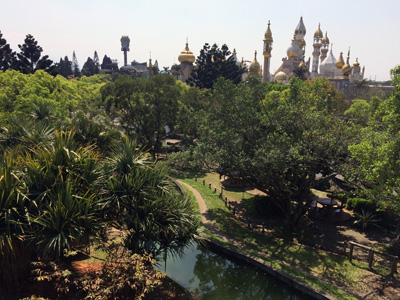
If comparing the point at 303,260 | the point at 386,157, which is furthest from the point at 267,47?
the point at 303,260

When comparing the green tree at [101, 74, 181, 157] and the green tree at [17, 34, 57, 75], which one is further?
the green tree at [17, 34, 57, 75]

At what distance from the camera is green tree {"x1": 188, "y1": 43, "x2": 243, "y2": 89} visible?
51000 mm

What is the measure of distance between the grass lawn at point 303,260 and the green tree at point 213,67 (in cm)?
3886

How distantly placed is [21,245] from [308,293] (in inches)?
358

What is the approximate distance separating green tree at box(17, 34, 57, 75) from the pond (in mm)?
42029

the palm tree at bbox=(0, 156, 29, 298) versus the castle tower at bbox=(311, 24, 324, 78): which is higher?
the castle tower at bbox=(311, 24, 324, 78)

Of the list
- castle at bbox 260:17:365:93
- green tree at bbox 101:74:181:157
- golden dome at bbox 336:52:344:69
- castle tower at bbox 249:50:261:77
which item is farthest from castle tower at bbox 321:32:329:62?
green tree at bbox 101:74:181:157

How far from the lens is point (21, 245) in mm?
7461

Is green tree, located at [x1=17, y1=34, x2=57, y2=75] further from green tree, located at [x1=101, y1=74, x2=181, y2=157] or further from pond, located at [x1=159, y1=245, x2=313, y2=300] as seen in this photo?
pond, located at [x1=159, y1=245, x2=313, y2=300]

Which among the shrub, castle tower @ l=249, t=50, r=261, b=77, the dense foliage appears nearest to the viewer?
the dense foliage

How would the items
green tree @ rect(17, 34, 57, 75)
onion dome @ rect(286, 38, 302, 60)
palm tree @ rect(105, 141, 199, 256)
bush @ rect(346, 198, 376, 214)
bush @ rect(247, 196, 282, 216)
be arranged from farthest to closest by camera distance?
onion dome @ rect(286, 38, 302, 60) → green tree @ rect(17, 34, 57, 75) → bush @ rect(247, 196, 282, 216) → bush @ rect(346, 198, 376, 214) → palm tree @ rect(105, 141, 199, 256)

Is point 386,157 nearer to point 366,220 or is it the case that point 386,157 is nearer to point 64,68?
point 366,220

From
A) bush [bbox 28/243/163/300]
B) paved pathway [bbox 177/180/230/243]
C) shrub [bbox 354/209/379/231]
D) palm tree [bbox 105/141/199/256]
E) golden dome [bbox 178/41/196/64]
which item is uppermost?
golden dome [bbox 178/41/196/64]

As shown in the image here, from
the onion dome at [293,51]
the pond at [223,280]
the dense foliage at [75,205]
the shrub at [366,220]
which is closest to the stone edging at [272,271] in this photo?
the pond at [223,280]
